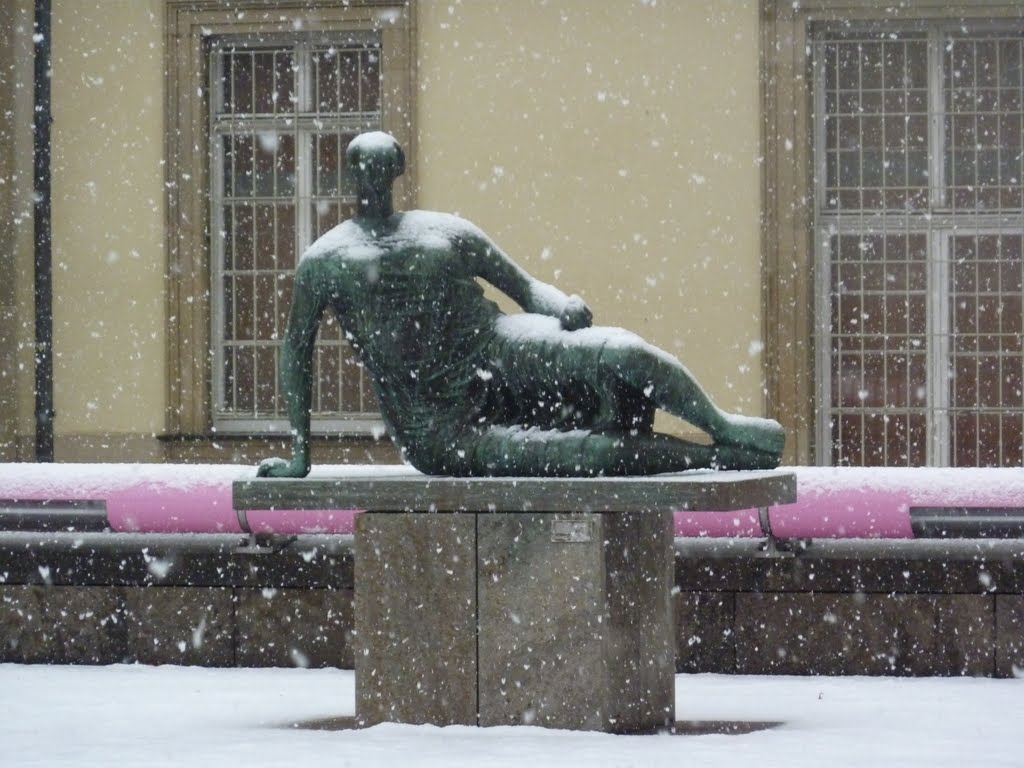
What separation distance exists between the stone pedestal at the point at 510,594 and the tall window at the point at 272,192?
271 inches

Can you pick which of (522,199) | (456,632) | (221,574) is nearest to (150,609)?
(221,574)

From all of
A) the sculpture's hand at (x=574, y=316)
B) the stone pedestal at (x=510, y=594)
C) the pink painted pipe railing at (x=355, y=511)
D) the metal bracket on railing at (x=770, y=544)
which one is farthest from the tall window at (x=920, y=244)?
the stone pedestal at (x=510, y=594)

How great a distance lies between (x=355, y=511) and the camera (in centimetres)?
887

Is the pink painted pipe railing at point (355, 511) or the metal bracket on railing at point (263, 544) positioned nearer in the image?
the pink painted pipe railing at point (355, 511)

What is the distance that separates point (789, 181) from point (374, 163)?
650 cm

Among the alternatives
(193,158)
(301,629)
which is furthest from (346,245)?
(193,158)

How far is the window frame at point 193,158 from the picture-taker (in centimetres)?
1338

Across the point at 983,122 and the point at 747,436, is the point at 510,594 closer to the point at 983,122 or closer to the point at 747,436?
the point at 747,436

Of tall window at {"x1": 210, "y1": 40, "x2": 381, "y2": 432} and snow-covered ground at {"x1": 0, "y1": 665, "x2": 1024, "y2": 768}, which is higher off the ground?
tall window at {"x1": 210, "y1": 40, "x2": 381, "y2": 432}

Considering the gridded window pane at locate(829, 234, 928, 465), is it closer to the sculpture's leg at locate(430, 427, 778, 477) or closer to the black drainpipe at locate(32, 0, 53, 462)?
the black drainpipe at locate(32, 0, 53, 462)

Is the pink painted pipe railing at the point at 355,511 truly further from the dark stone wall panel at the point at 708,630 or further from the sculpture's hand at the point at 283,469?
the sculpture's hand at the point at 283,469

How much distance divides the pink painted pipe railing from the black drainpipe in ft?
12.8

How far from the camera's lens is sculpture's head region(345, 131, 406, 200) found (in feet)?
22.3

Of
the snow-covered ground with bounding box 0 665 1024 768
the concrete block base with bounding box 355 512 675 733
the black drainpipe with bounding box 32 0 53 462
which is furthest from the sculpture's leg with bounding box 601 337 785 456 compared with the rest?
the black drainpipe with bounding box 32 0 53 462
